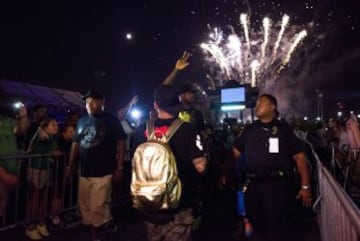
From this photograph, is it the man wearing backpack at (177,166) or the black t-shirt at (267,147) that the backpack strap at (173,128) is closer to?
the man wearing backpack at (177,166)

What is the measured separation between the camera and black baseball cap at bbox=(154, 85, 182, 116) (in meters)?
3.73

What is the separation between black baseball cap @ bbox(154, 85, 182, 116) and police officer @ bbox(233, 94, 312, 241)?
1.56m

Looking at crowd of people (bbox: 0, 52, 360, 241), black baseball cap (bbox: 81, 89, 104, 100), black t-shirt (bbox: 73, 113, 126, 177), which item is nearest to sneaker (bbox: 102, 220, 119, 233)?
crowd of people (bbox: 0, 52, 360, 241)

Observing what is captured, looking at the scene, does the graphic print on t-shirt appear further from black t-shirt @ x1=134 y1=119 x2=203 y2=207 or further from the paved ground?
black t-shirt @ x1=134 y1=119 x2=203 y2=207

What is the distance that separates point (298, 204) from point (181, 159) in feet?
14.1

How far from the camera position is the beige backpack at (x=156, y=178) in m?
3.43

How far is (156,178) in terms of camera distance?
344cm

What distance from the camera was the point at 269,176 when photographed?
4.63m

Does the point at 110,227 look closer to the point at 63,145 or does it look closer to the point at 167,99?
the point at 63,145

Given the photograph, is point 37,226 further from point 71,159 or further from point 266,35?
point 266,35

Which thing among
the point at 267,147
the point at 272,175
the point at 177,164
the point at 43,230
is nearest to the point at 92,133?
the point at 43,230

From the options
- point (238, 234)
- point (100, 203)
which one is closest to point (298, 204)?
point (238, 234)

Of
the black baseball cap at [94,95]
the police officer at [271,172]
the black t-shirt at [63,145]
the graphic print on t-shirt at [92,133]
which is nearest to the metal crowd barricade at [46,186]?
the black t-shirt at [63,145]

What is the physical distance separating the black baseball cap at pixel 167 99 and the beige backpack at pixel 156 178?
36 cm
